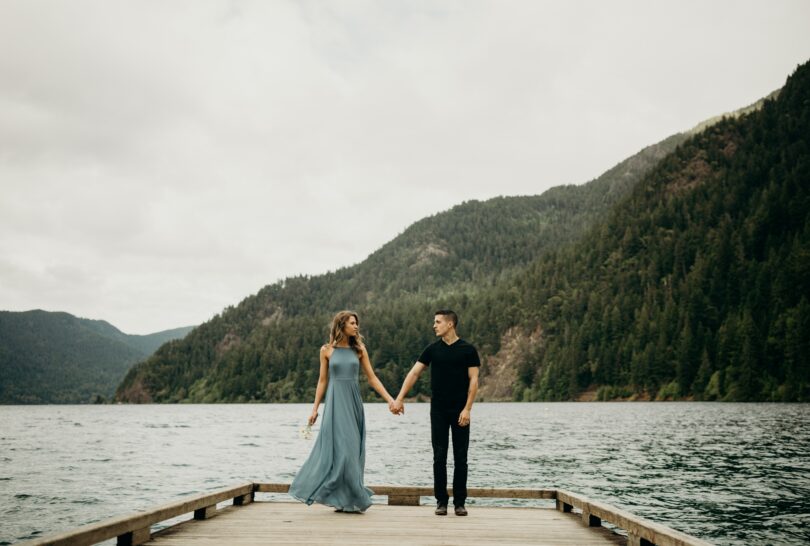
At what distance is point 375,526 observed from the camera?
34.7 feet

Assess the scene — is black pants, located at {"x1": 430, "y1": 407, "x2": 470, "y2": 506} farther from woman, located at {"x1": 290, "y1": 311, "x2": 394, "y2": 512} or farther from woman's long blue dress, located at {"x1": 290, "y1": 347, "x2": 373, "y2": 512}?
woman's long blue dress, located at {"x1": 290, "y1": 347, "x2": 373, "y2": 512}

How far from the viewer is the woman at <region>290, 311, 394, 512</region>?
11766 mm

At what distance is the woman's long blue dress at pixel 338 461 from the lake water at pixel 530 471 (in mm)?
2494

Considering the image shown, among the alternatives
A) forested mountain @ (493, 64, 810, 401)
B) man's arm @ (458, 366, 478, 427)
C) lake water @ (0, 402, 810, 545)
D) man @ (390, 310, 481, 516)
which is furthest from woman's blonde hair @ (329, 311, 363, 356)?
forested mountain @ (493, 64, 810, 401)

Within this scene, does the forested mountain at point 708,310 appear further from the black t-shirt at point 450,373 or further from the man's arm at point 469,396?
the black t-shirt at point 450,373

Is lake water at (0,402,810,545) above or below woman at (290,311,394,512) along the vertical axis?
below

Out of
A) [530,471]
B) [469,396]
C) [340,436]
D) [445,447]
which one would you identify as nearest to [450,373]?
[469,396]

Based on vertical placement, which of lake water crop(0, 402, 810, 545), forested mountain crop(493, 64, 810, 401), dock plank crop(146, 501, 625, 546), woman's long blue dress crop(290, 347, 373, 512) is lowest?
lake water crop(0, 402, 810, 545)

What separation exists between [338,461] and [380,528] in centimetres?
169

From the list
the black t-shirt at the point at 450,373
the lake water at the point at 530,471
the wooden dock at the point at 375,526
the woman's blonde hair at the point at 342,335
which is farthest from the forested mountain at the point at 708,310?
the woman's blonde hair at the point at 342,335

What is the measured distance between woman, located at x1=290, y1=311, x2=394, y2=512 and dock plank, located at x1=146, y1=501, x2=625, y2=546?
344 millimetres

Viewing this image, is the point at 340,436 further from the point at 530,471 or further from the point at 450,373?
the point at 530,471

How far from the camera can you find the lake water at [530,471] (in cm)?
2308

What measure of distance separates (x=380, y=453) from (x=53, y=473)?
19844mm
